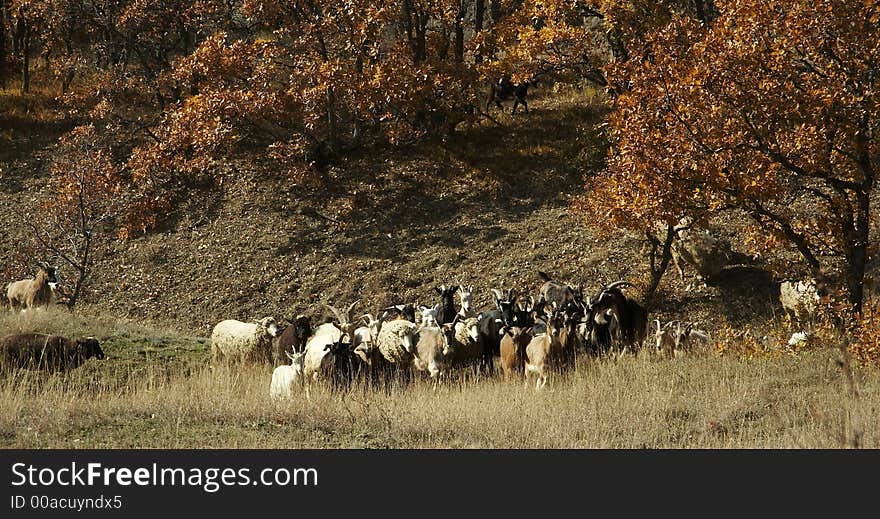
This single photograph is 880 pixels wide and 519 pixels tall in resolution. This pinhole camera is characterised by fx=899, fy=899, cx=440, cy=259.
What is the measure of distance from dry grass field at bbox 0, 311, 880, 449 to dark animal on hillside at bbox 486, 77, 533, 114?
18000 mm

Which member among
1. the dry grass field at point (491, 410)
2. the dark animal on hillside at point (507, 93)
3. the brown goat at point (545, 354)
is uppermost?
the dark animal on hillside at point (507, 93)

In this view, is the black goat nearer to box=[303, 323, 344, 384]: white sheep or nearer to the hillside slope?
box=[303, 323, 344, 384]: white sheep

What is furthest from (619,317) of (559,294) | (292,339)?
(292,339)

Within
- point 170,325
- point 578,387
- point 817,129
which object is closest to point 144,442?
point 578,387

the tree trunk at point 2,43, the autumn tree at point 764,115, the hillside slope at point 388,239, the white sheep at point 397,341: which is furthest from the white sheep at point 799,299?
the tree trunk at point 2,43

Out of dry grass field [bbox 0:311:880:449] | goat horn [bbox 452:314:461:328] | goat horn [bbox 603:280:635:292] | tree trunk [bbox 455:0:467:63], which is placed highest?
tree trunk [bbox 455:0:467:63]

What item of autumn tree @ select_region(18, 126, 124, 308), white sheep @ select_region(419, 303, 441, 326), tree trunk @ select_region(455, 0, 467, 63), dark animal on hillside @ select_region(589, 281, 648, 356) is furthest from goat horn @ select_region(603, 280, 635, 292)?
autumn tree @ select_region(18, 126, 124, 308)

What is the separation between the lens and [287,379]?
13602 millimetres

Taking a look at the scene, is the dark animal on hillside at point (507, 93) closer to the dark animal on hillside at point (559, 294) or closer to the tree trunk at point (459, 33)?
the tree trunk at point (459, 33)

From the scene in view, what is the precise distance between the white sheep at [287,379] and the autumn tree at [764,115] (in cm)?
569

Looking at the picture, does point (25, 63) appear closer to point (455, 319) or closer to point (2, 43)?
point (2, 43)

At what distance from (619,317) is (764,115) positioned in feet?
16.6

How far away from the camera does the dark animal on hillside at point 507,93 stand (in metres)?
30.6

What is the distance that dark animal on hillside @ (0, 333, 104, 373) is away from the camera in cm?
1343
